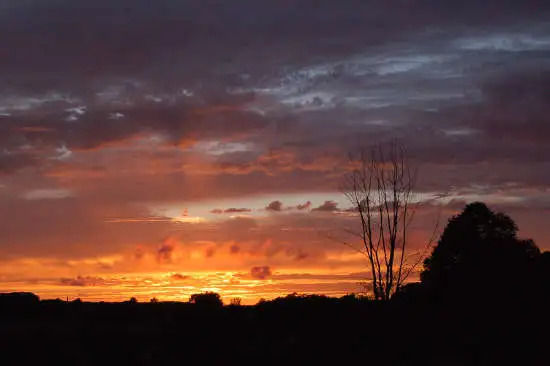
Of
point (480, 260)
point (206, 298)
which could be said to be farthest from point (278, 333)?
point (480, 260)

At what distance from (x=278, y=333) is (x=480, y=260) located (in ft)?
59.4

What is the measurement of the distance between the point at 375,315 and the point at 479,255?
45.5ft

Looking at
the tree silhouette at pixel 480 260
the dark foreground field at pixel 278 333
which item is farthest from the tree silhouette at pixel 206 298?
the tree silhouette at pixel 480 260

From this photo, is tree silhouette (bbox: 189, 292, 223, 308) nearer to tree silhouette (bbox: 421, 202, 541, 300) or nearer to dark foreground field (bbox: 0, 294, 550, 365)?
dark foreground field (bbox: 0, 294, 550, 365)

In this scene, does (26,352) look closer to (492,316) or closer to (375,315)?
(375,315)

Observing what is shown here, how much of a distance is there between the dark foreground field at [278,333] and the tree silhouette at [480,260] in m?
2.08

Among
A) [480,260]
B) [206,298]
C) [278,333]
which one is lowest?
[278,333]

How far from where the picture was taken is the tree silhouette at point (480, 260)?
48.8 meters

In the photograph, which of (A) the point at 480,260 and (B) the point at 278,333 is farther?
(A) the point at 480,260

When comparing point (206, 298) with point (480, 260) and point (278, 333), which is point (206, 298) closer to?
point (278, 333)

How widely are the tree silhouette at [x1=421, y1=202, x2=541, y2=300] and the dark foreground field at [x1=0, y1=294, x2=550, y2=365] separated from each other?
6.82 feet

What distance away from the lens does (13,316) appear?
43.4m

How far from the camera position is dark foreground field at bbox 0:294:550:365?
117ft

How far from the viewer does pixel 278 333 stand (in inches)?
1564
